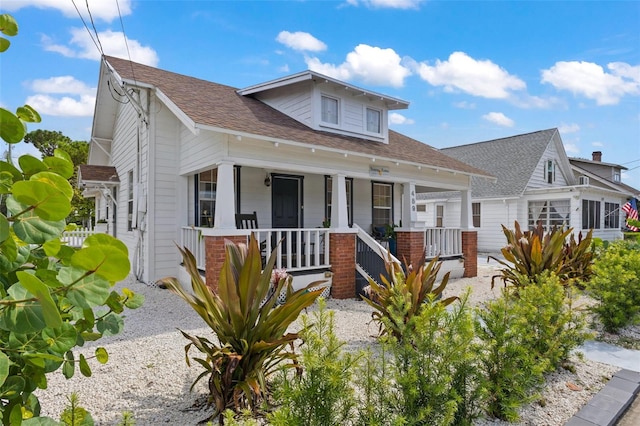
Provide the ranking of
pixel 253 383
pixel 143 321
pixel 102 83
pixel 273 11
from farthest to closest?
pixel 102 83
pixel 273 11
pixel 143 321
pixel 253 383

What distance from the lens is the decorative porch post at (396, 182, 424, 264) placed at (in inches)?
Answer: 402

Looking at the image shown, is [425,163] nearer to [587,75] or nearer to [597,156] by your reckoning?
[587,75]

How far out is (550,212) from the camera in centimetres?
1873

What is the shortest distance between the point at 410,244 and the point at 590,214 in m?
15.8

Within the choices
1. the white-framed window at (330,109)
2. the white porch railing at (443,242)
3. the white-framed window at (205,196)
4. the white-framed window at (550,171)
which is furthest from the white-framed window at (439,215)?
the white-framed window at (205,196)

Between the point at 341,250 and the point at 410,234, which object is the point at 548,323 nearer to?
the point at 341,250

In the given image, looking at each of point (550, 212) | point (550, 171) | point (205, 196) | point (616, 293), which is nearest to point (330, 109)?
point (205, 196)

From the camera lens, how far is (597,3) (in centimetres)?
976

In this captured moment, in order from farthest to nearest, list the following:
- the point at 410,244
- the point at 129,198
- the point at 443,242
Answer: the point at 443,242
the point at 129,198
the point at 410,244

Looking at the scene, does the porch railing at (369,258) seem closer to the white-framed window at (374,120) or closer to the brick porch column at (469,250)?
the white-framed window at (374,120)

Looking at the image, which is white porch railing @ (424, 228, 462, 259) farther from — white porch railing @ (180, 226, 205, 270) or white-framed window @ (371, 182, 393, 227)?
white porch railing @ (180, 226, 205, 270)

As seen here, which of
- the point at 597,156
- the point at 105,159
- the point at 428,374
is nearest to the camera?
the point at 428,374

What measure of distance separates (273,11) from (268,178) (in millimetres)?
4241

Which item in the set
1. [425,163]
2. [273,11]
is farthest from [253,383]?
[425,163]
